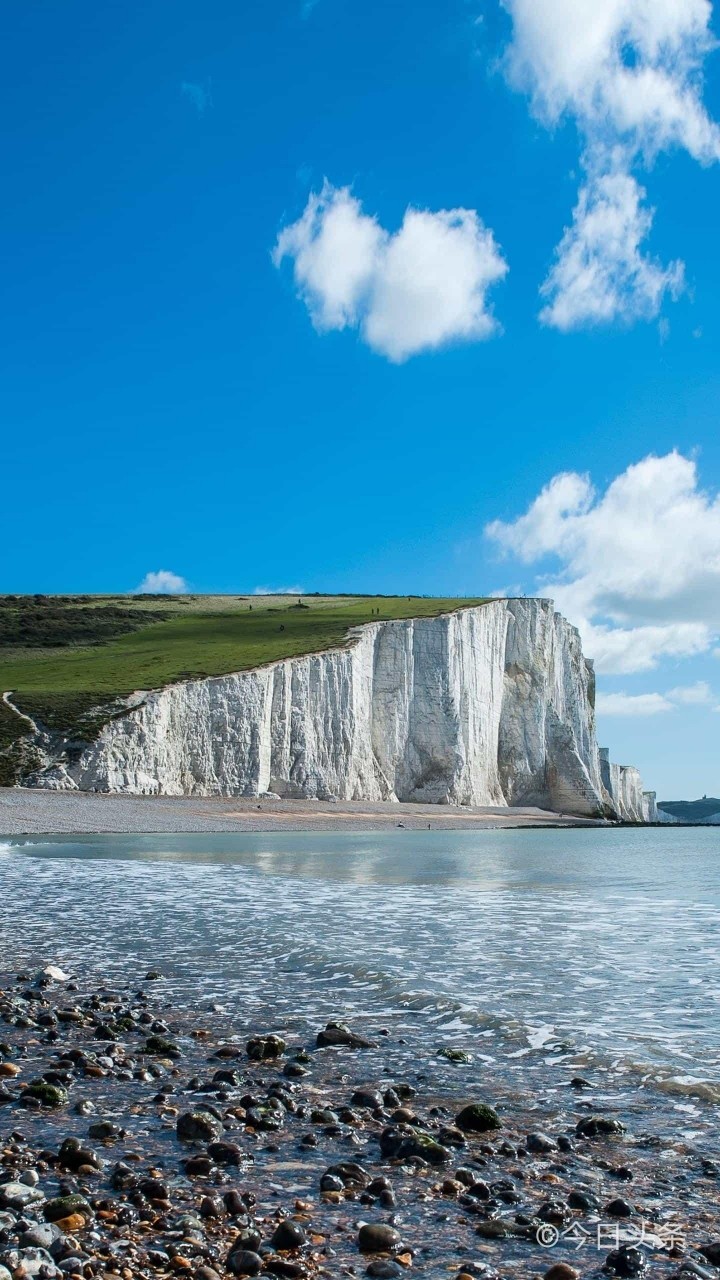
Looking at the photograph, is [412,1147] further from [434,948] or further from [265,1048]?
[434,948]

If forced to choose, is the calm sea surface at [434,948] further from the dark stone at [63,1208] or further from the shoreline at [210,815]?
the shoreline at [210,815]

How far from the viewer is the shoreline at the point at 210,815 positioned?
41.9 meters

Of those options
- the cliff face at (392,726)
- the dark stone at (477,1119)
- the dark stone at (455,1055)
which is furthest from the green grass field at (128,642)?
the dark stone at (477,1119)

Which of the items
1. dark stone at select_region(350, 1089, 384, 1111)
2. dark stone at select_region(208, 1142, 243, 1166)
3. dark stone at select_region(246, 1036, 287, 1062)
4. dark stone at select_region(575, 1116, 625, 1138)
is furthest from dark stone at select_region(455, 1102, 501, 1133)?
dark stone at select_region(246, 1036, 287, 1062)

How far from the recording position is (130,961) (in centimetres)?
1060

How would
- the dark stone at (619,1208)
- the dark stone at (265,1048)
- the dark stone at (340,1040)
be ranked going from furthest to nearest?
1. the dark stone at (340,1040)
2. the dark stone at (265,1048)
3. the dark stone at (619,1208)

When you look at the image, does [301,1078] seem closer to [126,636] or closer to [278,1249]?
[278,1249]

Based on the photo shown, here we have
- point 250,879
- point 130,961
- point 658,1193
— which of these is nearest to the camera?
point 658,1193

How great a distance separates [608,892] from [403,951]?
30.1ft

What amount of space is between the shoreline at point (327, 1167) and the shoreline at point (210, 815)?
3555 centimetres

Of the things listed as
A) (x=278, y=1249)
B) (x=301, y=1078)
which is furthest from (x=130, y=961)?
(x=278, y=1249)

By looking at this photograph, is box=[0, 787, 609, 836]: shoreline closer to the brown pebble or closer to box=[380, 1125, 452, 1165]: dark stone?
box=[380, 1125, 452, 1165]: dark stone

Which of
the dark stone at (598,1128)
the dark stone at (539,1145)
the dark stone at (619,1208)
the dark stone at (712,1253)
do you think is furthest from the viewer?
the dark stone at (598,1128)

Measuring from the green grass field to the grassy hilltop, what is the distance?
0.08 metres
